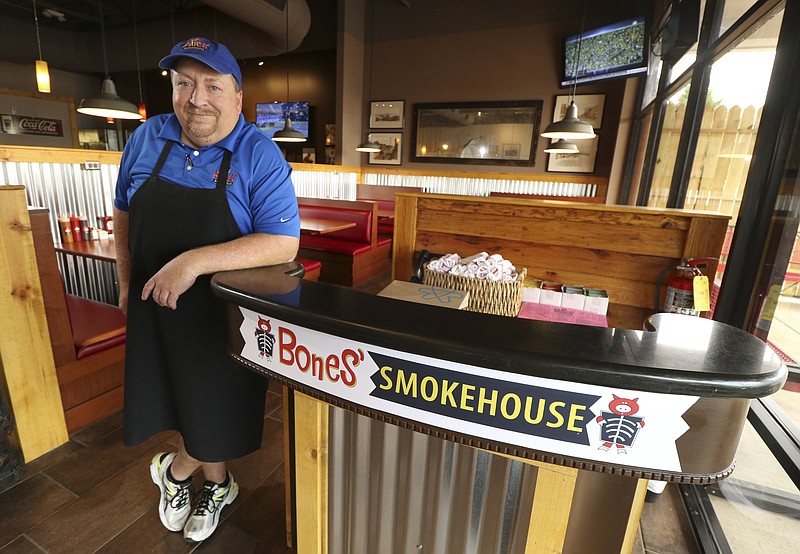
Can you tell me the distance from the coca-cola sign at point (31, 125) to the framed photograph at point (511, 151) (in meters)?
11.1

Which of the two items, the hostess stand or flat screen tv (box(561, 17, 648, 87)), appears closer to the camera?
the hostess stand

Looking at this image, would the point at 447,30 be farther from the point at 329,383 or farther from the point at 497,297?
the point at 329,383

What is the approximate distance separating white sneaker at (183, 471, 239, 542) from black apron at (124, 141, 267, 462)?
0.32 meters

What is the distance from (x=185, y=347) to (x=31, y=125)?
40.7 ft

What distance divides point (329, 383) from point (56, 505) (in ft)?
5.77

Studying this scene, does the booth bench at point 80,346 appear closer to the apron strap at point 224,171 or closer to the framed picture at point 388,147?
the apron strap at point 224,171

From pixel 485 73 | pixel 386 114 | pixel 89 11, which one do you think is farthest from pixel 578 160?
pixel 89 11

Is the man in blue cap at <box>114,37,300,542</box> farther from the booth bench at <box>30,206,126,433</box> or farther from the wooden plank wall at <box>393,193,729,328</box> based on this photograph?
the wooden plank wall at <box>393,193,729,328</box>

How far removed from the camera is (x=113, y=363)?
236cm

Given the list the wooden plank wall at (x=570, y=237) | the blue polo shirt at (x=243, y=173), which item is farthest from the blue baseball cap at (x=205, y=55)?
the wooden plank wall at (x=570, y=237)

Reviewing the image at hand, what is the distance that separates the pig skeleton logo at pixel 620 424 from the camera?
67 centimetres

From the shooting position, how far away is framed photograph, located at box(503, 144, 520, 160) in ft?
26.5

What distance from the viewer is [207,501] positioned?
165 cm

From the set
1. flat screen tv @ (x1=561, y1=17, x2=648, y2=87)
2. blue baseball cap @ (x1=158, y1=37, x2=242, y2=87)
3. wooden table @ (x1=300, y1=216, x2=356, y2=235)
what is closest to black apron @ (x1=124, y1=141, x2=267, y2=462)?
blue baseball cap @ (x1=158, y1=37, x2=242, y2=87)
